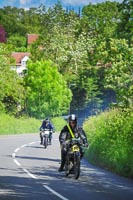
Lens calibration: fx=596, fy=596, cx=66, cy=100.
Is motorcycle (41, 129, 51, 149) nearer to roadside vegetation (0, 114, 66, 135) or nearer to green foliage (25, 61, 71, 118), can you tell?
roadside vegetation (0, 114, 66, 135)

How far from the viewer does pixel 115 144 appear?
23078 millimetres

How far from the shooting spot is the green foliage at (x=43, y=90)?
70.7m

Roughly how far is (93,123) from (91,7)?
58578 mm

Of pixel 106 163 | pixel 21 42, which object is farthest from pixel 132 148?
pixel 21 42

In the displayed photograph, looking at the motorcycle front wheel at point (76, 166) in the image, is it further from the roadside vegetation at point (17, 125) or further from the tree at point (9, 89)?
the tree at point (9, 89)

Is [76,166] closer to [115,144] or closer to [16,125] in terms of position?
[115,144]

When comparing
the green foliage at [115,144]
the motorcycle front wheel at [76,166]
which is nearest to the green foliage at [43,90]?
the green foliage at [115,144]

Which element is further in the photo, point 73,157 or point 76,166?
point 73,157

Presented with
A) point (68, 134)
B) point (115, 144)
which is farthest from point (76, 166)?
point (115, 144)

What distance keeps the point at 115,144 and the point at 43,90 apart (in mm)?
48293

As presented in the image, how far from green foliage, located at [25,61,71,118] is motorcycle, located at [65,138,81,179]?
5117 cm

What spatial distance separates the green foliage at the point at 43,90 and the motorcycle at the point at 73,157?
51.2 meters

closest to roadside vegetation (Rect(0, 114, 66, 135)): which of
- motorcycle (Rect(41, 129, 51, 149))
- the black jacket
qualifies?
motorcycle (Rect(41, 129, 51, 149))

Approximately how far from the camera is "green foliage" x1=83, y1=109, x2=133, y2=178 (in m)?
20.5
